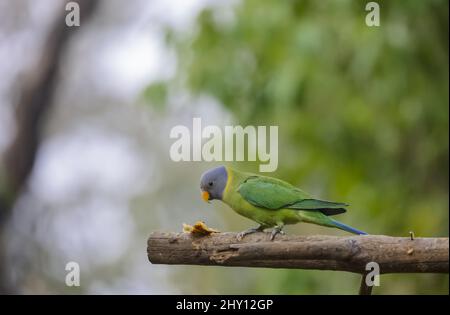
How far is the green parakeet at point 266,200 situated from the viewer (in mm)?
1710

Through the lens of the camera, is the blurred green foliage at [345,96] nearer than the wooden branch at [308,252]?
No

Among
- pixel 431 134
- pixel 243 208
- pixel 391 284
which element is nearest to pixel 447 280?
pixel 391 284

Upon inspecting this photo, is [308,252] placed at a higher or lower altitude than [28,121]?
lower

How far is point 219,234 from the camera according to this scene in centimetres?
168

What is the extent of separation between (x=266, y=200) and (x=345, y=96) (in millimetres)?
2249

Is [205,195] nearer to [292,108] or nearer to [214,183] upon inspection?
[214,183]

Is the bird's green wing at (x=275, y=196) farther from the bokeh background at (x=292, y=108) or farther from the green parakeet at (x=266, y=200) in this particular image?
the bokeh background at (x=292, y=108)

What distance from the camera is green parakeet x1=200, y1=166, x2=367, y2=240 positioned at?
1710mm

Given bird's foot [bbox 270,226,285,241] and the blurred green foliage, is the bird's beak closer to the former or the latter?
bird's foot [bbox 270,226,285,241]

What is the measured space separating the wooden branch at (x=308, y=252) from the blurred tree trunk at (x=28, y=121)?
2.39 m

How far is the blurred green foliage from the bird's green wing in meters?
1.56

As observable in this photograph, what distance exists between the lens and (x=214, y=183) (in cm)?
170

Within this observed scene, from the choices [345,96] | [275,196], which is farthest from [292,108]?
[275,196]

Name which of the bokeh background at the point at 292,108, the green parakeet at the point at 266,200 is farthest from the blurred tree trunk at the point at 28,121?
the green parakeet at the point at 266,200
